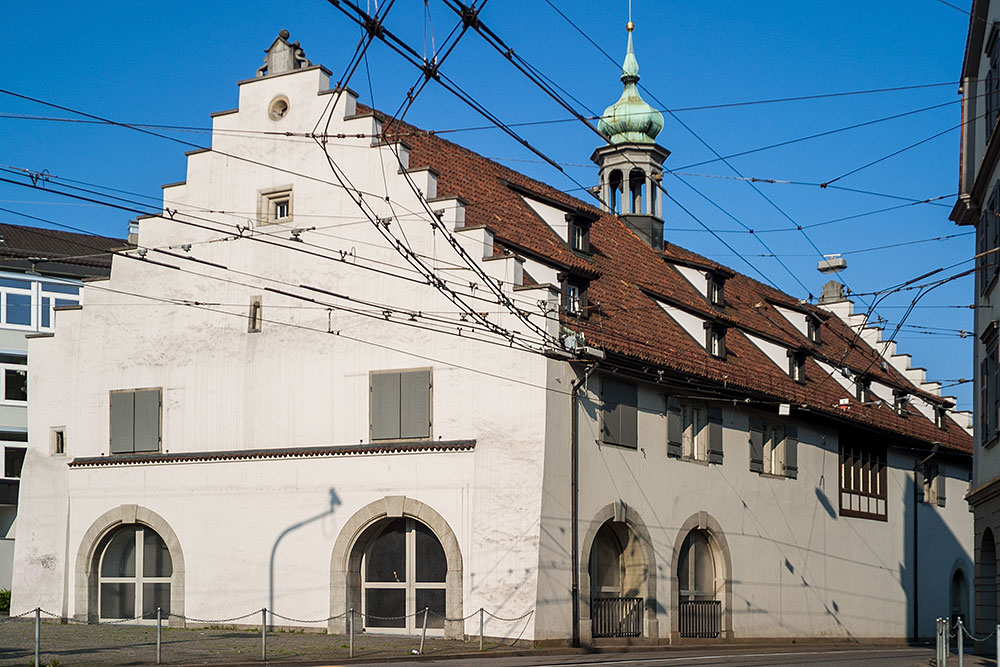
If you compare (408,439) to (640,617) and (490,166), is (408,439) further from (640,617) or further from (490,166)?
(490,166)

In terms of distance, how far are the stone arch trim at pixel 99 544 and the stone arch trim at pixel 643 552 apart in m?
9.29

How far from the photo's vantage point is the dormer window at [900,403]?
1750 inches

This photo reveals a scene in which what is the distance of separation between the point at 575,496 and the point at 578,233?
27.4 ft

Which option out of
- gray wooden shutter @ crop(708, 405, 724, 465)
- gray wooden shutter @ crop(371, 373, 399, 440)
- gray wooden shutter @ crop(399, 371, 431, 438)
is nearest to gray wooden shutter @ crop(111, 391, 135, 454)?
gray wooden shutter @ crop(371, 373, 399, 440)

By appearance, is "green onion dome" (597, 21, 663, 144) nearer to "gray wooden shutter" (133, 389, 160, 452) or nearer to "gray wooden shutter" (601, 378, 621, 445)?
"gray wooden shutter" (601, 378, 621, 445)

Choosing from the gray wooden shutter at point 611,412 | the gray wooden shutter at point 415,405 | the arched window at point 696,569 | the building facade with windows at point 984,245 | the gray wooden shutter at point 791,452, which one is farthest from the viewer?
the gray wooden shutter at point 791,452

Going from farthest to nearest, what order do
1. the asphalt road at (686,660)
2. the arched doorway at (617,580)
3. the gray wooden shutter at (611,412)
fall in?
1. the gray wooden shutter at (611,412)
2. the arched doorway at (617,580)
3. the asphalt road at (686,660)

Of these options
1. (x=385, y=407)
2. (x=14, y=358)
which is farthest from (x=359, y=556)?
(x=14, y=358)

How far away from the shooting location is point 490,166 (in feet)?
116

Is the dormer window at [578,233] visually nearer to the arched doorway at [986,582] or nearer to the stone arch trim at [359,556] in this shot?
the stone arch trim at [359,556]

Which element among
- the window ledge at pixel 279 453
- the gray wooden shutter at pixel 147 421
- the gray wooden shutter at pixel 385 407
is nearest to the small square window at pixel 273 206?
the gray wooden shutter at pixel 385 407

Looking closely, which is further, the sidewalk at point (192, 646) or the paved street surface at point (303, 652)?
the paved street surface at point (303, 652)

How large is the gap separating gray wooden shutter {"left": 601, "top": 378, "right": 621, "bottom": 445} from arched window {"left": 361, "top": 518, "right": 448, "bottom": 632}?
448 cm

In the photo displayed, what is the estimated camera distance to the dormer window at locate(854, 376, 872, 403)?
4169 centimetres
